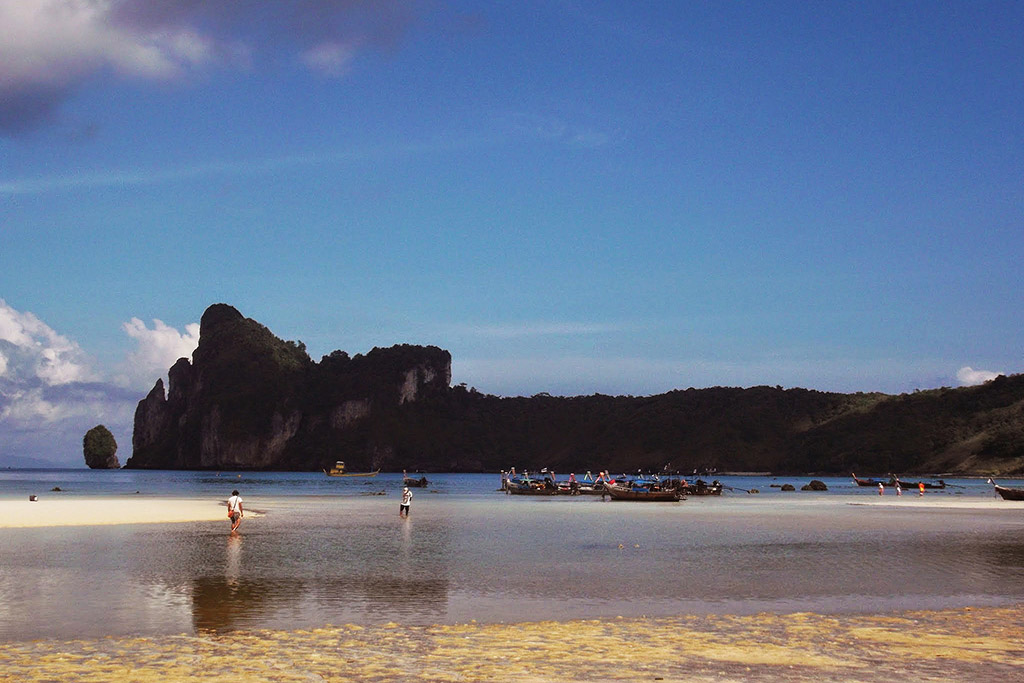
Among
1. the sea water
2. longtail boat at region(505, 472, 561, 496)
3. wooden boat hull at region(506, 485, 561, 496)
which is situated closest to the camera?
the sea water

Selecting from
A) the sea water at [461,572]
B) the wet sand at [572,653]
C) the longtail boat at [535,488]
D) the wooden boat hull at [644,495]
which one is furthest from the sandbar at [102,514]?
the longtail boat at [535,488]

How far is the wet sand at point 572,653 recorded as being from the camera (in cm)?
1502

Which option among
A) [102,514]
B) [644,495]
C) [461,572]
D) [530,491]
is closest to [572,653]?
[461,572]

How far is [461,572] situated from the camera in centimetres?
3084

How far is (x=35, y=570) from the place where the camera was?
2931 centimetres

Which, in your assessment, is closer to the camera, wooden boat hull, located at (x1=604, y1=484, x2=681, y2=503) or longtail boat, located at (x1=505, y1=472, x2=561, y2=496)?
wooden boat hull, located at (x1=604, y1=484, x2=681, y2=503)

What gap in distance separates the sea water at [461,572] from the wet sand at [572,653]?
168 cm

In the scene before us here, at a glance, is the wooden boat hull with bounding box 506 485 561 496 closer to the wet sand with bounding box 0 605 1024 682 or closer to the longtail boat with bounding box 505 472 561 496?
the longtail boat with bounding box 505 472 561 496

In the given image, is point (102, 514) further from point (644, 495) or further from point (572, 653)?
point (572, 653)

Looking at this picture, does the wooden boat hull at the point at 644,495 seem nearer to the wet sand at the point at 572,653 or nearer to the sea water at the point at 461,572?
the sea water at the point at 461,572

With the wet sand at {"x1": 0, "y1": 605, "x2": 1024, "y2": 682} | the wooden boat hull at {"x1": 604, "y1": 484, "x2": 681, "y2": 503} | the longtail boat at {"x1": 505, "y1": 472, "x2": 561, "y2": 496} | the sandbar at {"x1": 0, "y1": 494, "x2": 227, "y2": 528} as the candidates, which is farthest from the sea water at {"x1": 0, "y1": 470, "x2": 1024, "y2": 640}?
the longtail boat at {"x1": 505, "y1": 472, "x2": 561, "y2": 496}

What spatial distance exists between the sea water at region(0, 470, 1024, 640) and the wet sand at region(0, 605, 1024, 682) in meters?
1.68

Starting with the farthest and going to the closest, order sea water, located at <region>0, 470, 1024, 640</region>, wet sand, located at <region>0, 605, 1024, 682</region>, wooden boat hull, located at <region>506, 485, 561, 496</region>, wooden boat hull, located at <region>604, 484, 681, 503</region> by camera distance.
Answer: wooden boat hull, located at <region>506, 485, 561, 496</region> < wooden boat hull, located at <region>604, 484, 681, 503</region> < sea water, located at <region>0, 470, 1024, 640</region> < wet sand, located at <region>0, 605, 1024, 682</region>

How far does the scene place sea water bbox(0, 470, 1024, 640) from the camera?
72.3ft
